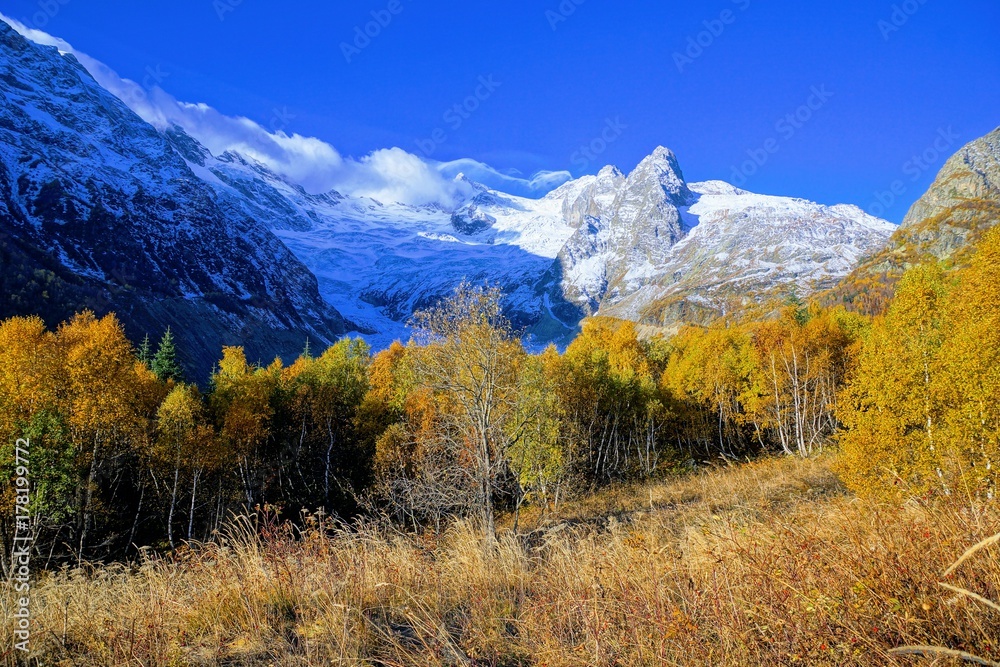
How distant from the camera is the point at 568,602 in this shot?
12.5 ft

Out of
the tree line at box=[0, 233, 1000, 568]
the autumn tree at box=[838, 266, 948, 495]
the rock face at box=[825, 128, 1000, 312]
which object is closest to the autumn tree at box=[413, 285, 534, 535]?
the tree line at box=[0, 233, 1000, 568]

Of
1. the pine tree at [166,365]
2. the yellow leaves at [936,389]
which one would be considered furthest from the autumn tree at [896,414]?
the pine tree at [166,365]

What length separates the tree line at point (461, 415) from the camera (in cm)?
1500

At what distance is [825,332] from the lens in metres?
38.4

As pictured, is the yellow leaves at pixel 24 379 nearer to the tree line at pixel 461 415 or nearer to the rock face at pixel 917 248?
the tree line at pixel 461 415

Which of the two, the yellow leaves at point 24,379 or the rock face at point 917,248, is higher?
the rock face at point 917,248

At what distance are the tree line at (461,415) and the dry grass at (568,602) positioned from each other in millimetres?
1189

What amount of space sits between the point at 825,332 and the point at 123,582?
45077 mm

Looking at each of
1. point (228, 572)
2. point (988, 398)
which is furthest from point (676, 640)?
point (988, 398)

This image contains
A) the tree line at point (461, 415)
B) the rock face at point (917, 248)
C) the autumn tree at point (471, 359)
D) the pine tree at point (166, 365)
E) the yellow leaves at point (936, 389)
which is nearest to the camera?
the yellow leaves at point (936, 389)

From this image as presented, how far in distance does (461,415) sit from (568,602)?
19.4 meters

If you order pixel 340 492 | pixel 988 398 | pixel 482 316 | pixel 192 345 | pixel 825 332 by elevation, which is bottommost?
pixel 340 492

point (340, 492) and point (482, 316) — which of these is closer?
point (482, 316)

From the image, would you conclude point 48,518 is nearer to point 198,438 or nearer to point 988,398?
point 198,438
